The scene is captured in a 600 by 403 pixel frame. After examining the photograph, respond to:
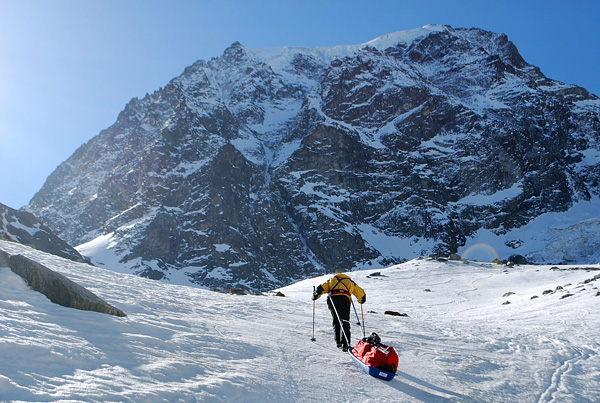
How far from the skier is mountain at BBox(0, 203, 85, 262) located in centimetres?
8166

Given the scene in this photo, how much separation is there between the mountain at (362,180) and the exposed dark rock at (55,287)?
11468cm

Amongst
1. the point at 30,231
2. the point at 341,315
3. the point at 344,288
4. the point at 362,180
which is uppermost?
the point at 362,180

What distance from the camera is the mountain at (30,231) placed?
8188 centimetres

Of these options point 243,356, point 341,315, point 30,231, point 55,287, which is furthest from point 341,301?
point 30,231

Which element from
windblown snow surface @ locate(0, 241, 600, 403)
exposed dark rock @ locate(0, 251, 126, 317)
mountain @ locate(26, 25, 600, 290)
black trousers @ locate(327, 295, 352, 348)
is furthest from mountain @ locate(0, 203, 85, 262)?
black trousers @ locate(327, 295, 352, 348)

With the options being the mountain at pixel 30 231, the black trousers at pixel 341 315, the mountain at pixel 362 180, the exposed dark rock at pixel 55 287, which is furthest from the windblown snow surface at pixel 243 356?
the mountain at pixel 362 180

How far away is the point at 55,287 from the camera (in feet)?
25.6

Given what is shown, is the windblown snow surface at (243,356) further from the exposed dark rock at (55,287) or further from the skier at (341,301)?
the skier at (341,301)

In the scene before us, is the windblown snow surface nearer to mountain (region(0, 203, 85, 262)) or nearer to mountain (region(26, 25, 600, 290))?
mountain (region(0, 203, 85, 262))

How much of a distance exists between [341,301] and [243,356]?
2.50m

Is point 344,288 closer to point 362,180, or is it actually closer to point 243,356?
point 243,356

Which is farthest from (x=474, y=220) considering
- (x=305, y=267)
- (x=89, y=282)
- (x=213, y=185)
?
(x=89, y=282)

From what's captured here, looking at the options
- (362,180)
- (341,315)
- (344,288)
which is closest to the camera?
(341,315)

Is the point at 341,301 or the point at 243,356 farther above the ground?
the point at 341,301
